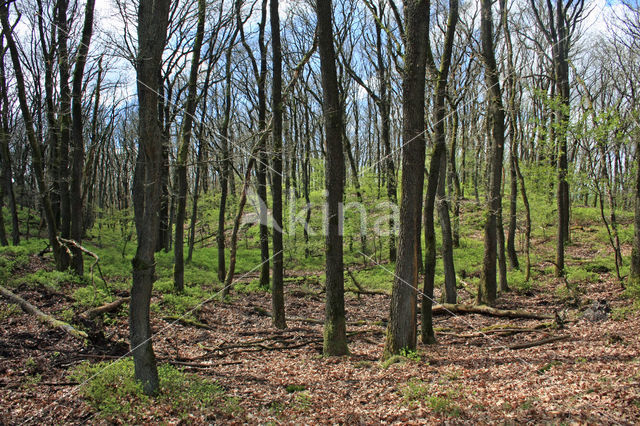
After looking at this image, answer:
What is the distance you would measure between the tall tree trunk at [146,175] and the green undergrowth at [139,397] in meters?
0.19

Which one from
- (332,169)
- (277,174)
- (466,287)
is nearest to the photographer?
(332,169)

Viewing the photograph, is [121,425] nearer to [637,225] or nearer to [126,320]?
[126,320]

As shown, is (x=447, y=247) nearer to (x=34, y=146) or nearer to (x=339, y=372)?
(x=339, y=372)

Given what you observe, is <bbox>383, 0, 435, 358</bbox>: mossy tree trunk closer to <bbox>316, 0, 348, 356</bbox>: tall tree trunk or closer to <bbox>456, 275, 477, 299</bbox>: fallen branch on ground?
<bbox>316, 0, 348, 356</bbox>: tall tree trunk

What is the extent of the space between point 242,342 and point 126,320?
89.5 inches

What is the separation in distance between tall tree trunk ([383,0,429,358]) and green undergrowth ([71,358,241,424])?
268 centimetres

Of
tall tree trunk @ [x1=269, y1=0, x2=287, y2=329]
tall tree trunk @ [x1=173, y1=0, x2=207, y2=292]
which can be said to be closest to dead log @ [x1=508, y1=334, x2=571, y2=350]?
tall tree trunk @ [x1=269, y1=0, x2=287, y2=329]

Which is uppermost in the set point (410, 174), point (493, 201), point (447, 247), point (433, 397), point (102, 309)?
point (410, 174)

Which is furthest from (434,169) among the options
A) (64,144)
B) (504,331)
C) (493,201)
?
(64,144)

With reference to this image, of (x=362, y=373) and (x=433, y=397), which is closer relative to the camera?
(x=433, y=397)

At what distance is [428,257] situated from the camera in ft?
21.9

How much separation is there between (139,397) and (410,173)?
176 inches

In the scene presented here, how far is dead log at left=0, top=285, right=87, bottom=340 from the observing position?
20.0 ft

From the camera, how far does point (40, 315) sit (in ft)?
21.4
